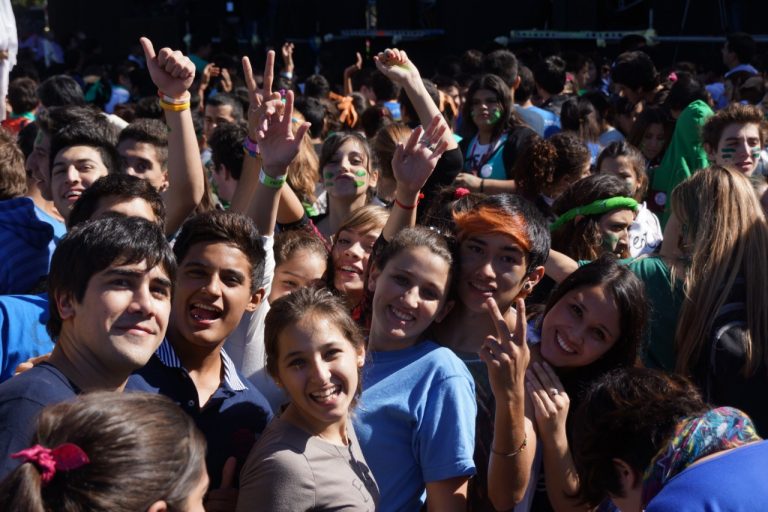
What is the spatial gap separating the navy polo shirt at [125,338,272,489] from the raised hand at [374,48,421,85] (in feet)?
6.50

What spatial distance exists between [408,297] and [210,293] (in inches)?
23.9

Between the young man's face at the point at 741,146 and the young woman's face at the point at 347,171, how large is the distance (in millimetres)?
1993

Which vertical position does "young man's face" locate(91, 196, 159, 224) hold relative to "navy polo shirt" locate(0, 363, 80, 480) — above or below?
above

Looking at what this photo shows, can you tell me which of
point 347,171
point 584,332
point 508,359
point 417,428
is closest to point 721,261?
point 584,332

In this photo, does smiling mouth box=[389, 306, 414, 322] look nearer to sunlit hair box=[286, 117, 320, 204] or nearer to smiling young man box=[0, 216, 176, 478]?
smiling young man box=[0, 216, 176, 478]

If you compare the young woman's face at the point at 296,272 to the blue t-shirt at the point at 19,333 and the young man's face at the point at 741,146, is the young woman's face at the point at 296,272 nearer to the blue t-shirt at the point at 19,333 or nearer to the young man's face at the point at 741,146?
the blue t-shirt at the point at 19,333

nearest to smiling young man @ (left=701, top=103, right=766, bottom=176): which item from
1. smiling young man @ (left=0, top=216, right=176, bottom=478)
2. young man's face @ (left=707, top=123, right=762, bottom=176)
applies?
young man's face @ (left=707, top=123, right=762, bottom=176)

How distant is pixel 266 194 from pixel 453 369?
3.55 ft

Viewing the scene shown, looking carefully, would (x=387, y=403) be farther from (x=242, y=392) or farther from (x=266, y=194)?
(x=266, y=194)

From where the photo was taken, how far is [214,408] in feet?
8.65

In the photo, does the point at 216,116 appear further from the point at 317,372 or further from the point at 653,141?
the point at 317,372

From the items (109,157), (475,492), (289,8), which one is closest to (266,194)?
(109,157)

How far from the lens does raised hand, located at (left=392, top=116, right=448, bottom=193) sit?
3.48 metres

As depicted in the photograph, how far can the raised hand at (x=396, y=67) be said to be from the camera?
4270 millimetres
